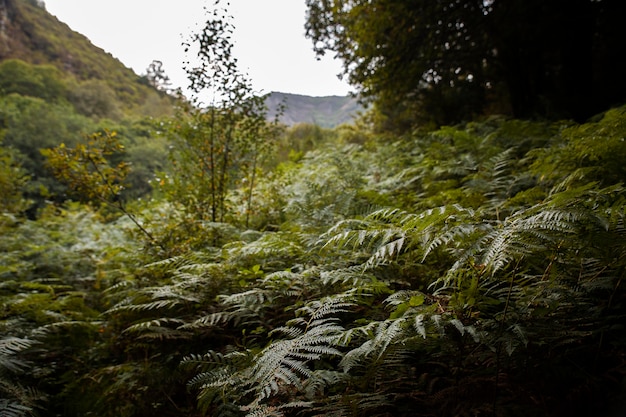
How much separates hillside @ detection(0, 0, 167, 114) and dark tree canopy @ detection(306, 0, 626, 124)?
3099 centimetres

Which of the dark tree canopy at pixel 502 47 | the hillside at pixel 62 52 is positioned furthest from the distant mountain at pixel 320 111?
the hillside at pixel 62 52

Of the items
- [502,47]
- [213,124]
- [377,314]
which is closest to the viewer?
[377,314]

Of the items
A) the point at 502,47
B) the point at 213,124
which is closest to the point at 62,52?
the point at 213,124

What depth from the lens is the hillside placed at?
34.5 m

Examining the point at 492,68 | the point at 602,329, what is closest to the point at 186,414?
the point at 602,329

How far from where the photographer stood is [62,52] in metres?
39.4

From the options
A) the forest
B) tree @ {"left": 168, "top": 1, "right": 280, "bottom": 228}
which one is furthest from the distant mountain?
tree @ {"left": 168, "top": 1, "right": 280, "bottom": 228}

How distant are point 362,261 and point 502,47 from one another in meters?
7.40

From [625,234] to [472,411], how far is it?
92 cm

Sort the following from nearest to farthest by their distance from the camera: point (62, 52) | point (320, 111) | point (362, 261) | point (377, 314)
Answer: point (377, 314) < point (362, 261) < point (320, 111) < point (62, 52)

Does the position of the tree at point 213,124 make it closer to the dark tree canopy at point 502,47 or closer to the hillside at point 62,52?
the dark tree canopy at point 502,47

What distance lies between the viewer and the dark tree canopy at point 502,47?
6.10 m

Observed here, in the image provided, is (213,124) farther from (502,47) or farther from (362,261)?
(502,47)

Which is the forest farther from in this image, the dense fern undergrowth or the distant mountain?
the distant mountain
